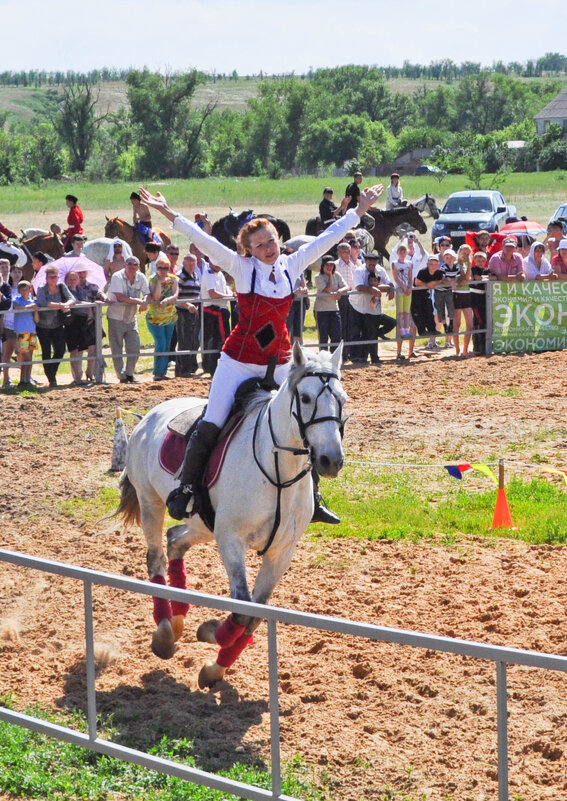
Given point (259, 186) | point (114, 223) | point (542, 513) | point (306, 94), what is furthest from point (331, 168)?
point (542, 513)

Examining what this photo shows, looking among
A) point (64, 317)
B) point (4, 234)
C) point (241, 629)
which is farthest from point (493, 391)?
point (4, 234)

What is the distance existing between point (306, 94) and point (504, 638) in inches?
4681

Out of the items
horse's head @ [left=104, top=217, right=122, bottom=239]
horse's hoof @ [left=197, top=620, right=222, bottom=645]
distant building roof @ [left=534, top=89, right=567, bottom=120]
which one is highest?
distant building roof @ [left=534, top=89, right=567, bottom=120]

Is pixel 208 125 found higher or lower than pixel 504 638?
higher

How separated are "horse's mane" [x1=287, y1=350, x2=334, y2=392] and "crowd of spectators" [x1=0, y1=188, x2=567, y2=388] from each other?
11.9 m

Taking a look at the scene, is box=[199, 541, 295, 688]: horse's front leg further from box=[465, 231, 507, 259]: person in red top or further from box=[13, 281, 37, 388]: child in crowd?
box=[465, 231, 507, 259]: person in red top

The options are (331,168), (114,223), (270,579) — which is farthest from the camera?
(331,168)

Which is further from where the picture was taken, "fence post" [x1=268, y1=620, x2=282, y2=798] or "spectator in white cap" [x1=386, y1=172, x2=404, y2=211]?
"spectator in white cap" [x1=386, y1=172, x2=404, y2=211]

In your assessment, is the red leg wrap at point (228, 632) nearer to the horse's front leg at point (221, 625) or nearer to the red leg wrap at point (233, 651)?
the horse's front leg at point (221, 625)

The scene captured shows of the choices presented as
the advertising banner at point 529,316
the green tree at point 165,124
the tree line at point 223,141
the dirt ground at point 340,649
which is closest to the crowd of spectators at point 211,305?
the advertising banner at point 529,316

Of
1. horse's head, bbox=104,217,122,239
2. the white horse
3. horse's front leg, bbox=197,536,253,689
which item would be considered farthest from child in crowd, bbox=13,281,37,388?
horse's front leg, bbox=197,536,253,689

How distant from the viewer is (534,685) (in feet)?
21.1

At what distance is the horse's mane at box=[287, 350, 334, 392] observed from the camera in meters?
6.86

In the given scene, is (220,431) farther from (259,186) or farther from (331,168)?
(331,168)
